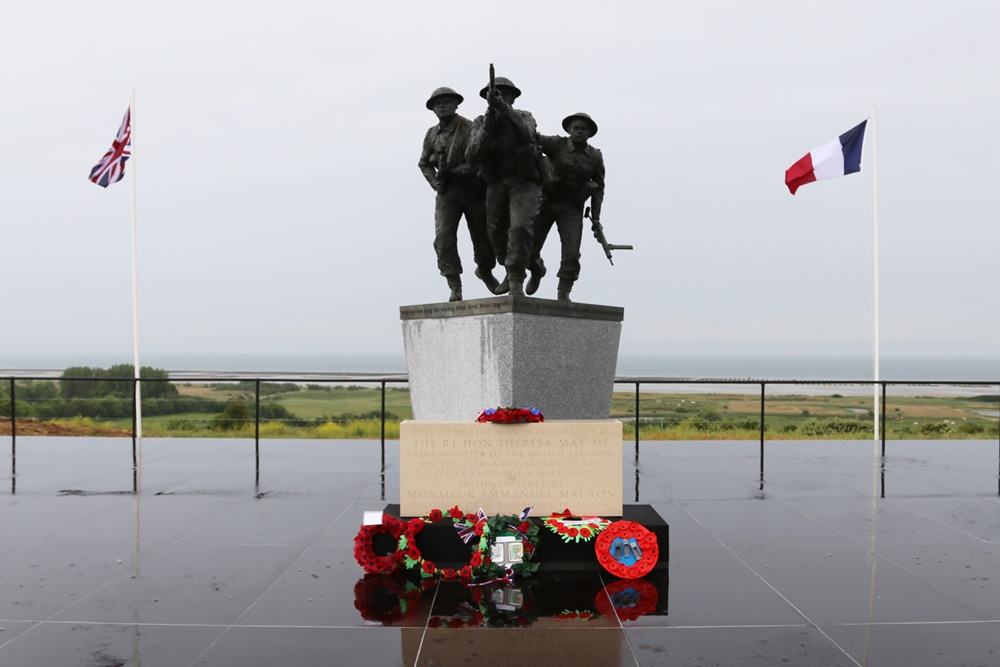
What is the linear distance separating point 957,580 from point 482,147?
539cm

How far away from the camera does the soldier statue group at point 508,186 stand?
24.9 feet

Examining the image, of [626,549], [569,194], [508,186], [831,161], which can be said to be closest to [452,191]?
[508,186]

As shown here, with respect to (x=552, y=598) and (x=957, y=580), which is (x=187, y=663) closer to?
(x=552, y=598)

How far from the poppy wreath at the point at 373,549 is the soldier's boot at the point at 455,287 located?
421 centimetres

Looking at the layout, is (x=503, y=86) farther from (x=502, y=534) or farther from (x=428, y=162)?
(x=502, y=534)

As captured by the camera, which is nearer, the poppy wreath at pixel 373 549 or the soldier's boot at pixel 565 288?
the poppy wreath at pixel 373 549

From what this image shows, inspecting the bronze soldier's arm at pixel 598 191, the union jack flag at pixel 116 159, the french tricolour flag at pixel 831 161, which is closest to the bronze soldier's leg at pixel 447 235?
the bronze soldier's arm at pixel 598 191

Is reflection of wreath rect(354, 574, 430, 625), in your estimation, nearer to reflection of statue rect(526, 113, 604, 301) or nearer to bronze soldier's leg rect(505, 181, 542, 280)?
bronze soldier's leg rect(505, 181, 542, 280)

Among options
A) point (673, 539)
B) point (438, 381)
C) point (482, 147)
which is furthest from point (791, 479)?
point (482, 147)

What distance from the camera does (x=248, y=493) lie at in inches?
286

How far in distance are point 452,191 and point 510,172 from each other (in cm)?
85

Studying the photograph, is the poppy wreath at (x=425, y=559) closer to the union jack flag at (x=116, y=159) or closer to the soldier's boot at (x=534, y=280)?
the soldier's boot at (x=534, y=280)

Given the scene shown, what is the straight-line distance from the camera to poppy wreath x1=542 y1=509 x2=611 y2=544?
4695 millimetres

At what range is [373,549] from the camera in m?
4.68
